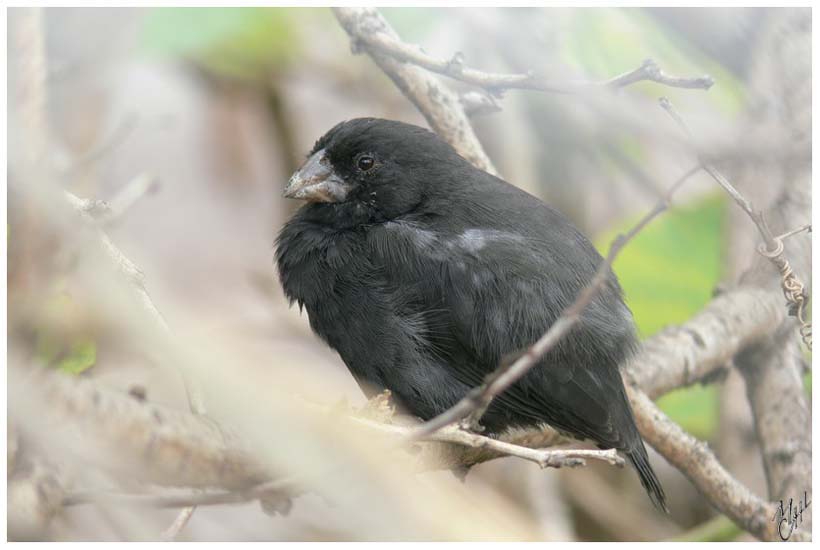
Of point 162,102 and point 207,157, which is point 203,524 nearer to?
Answer: point 162,102

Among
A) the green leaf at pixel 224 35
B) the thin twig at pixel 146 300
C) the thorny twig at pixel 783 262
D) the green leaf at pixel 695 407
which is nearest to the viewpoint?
the thin twig at pixel 146 300

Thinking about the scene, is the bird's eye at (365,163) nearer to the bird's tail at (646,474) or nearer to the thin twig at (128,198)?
the thin twig at (128,198)

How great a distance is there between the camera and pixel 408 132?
248cm

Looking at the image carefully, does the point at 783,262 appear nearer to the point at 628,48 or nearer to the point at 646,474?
the point at 646,474

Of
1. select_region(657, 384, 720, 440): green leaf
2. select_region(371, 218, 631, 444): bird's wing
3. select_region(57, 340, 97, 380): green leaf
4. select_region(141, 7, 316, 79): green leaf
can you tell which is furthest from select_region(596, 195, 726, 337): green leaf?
select_region(57, 340, 97, 380): green leaf

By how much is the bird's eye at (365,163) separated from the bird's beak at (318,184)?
0.18 ft

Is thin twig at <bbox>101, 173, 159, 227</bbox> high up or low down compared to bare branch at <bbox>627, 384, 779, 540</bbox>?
up

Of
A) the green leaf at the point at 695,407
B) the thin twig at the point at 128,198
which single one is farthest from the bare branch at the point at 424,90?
the green leaf at the point at 695,407

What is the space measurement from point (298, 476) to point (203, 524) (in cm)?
109

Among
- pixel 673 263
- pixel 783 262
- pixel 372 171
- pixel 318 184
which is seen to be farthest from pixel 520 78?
pixel 673 263

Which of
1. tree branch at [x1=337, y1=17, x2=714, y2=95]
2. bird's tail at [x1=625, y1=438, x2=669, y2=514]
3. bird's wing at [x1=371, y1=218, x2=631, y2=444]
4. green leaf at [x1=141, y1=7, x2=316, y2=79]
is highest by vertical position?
green leaf at [x1=141, y1=7, x2=316, y2=79]

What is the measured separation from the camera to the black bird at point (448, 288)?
7.33 ft

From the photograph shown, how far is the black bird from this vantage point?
7.33 feet

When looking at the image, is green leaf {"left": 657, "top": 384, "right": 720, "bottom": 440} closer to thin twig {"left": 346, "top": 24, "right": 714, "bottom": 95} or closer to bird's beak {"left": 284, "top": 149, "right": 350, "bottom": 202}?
thin twig {"left": 346, "top": 24, "right": 714, "bottom": 95}
